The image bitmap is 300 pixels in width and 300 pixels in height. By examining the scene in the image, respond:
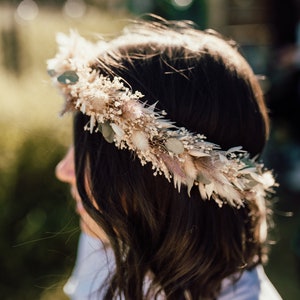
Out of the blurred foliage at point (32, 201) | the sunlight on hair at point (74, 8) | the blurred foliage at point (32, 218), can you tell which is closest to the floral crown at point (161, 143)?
the blurred foliage at point (32, 201)

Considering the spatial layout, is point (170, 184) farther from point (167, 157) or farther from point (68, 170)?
point (68, 170)

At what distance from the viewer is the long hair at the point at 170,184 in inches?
57.7

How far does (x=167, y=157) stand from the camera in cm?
137

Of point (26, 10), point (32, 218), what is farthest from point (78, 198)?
point (26, 10)

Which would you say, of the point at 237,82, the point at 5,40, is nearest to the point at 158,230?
the point at 237,82

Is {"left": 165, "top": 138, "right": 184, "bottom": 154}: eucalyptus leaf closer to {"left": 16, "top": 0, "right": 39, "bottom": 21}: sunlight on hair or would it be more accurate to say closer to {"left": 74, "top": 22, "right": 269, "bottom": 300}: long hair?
{"left": 74, "top": 22, "right": 269, "bottom": 300}: long hair

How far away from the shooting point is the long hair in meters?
1.47

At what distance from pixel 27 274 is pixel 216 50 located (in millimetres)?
2176

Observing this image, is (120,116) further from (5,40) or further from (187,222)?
(5,40)

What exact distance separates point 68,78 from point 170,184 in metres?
0.38

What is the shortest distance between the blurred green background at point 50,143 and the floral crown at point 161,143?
11.1 inches

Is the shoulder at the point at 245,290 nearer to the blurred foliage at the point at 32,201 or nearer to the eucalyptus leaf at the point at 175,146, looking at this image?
the eucalyptus leaf at the point at 175,146

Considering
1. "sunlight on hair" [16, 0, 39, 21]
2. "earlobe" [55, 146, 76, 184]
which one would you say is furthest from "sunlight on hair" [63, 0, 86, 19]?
"earlobe" [55, 146, 76, 184]

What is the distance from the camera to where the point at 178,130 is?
4.51 ft
